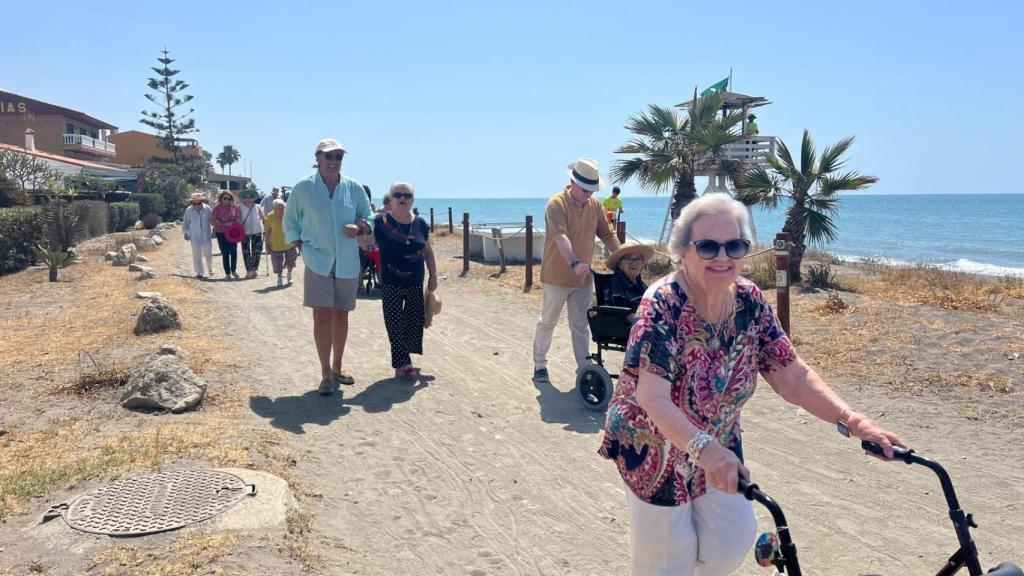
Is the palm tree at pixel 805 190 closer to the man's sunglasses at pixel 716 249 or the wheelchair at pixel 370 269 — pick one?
the wheelchair at pixel 370 269

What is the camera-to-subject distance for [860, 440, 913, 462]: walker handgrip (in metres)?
2.33

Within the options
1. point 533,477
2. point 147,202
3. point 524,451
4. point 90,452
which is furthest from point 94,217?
point 533,477

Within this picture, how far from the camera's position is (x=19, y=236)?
51.2 ft

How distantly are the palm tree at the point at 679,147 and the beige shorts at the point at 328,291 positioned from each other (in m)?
12.5

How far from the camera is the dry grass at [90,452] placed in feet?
14.6

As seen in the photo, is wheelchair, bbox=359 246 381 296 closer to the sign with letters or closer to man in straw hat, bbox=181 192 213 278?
man in straw hat, bbox=181 192 213 278

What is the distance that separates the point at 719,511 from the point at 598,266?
1473cm

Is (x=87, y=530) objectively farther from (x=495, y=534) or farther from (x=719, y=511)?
(x=719, y=511)

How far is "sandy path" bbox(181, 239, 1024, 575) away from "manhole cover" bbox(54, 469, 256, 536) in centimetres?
51

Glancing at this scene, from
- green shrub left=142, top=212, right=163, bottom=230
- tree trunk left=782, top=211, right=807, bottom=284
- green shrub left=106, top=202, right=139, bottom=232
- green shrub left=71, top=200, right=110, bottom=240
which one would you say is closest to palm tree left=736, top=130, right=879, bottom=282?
tree trunk left=782, top=211, right=807, bottom=284

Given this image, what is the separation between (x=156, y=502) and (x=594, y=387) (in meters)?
3.50

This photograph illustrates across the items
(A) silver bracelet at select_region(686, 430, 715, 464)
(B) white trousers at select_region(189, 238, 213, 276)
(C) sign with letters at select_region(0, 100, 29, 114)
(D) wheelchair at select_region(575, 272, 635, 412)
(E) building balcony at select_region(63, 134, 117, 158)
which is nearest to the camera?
(A) silver bracelet at select_region(686, 430, 715, 464)

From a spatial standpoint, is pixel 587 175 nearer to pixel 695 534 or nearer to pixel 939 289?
pixel 695 534

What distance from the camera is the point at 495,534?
430 cm
